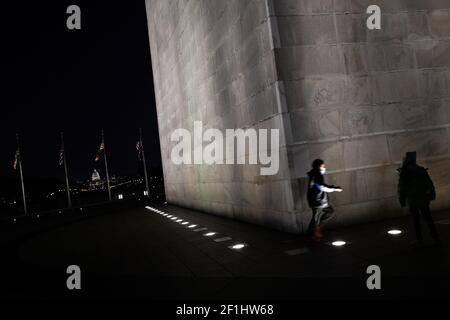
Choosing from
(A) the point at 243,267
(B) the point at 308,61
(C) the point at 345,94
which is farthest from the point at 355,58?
(A) the point at 243,267

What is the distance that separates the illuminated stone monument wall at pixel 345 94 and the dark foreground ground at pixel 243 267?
3.94ft

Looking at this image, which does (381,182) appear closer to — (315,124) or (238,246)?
(315,124)

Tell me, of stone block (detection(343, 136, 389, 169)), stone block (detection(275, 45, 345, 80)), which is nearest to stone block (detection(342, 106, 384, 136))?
stone block (detection(343, 136, 389, 169))

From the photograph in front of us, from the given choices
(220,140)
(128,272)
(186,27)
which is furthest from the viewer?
(186,27)

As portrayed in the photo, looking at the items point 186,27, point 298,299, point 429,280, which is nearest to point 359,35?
point 429,280

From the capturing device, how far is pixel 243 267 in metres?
7.01

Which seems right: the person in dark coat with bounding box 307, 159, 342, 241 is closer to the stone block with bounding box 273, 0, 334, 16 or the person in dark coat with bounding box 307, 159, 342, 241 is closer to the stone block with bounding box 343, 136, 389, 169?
the stone block with bounding box 343, 136, 389, 169

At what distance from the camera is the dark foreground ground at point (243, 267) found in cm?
530

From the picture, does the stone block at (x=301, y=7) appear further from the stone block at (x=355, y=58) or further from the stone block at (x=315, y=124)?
the stone block at (x=315, y=124)

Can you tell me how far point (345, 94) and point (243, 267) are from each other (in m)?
5.71

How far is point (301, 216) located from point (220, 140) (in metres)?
5.72

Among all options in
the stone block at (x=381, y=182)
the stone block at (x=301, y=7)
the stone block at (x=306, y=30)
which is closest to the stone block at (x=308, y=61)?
the stone block at (x=306, y=30)
